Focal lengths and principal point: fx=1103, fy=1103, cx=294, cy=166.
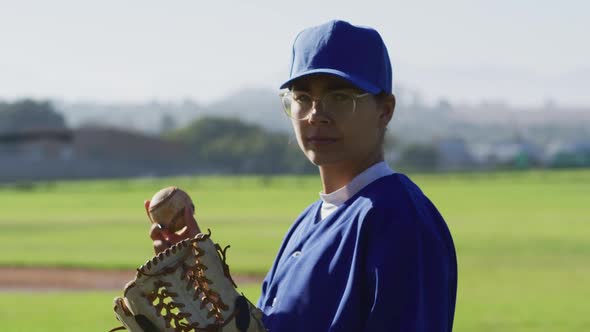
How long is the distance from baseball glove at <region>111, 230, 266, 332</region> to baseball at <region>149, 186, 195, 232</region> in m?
0.13

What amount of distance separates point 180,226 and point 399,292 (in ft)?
1.90

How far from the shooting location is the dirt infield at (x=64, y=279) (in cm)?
1316

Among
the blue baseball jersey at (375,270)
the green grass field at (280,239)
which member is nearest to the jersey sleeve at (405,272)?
the blue baseball jersey at (375,270)

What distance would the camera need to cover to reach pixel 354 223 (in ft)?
8.46

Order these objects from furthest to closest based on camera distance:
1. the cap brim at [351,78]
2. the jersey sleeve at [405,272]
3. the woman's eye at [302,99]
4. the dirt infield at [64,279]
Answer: the dirt infield at [64,279]
the woman's eye at [302,99]
the cap brim at [351,78]
the jersey sleeve at [405,272]

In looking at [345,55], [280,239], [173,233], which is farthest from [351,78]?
[280,239]

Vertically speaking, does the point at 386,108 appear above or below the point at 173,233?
above

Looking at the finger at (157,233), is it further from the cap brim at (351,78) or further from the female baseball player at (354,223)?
the cap brim at (351,78)

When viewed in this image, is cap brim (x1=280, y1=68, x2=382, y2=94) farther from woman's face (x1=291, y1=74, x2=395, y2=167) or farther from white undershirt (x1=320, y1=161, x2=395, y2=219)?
white undershirt (x1=320, y1=161, x2=395, y2=219)

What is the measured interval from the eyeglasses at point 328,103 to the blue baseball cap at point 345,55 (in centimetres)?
4

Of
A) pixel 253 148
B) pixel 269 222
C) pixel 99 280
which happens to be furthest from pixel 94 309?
pixel 253 148

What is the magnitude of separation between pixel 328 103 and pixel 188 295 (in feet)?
1.87

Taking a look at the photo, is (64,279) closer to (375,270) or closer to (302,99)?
(302,99)

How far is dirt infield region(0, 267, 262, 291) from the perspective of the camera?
13164mm
